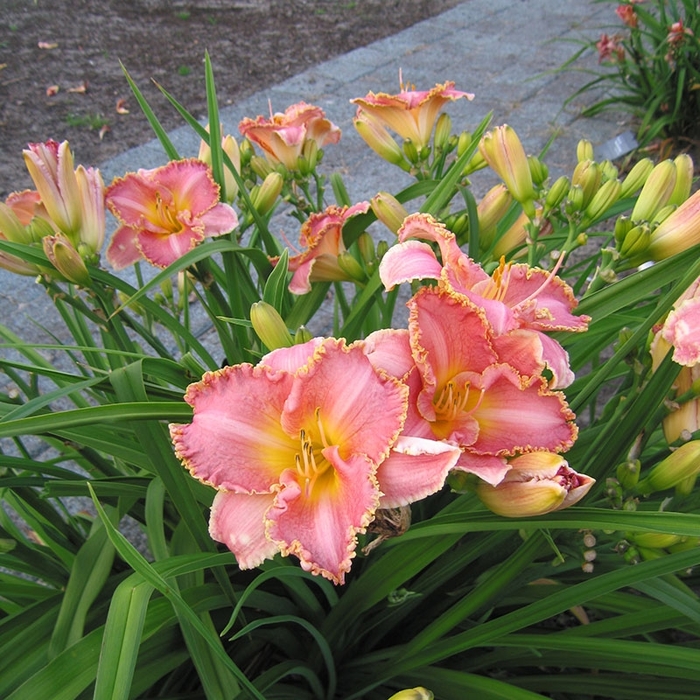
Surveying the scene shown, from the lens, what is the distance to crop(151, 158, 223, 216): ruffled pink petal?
2.98ft

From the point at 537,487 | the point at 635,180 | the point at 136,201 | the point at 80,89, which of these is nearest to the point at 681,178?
the point at 635,180

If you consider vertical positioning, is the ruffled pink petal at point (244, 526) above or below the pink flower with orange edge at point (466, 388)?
below

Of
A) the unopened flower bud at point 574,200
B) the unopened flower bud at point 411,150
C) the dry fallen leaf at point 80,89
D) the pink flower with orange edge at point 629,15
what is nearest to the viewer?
the unopened flower bud at point 574,200

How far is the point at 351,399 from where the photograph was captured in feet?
1.82

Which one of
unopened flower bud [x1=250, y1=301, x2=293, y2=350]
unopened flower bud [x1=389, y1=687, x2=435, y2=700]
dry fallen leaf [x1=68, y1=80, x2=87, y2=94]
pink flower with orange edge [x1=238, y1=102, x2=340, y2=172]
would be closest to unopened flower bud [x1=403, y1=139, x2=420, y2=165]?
pink flower with orange edge [x1=238, y1=102, x2=340, y2=172]

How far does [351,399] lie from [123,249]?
1.80ft

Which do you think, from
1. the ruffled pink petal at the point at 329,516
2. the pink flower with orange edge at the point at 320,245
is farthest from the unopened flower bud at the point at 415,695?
the pink flower with orange edge at the point at 320,245

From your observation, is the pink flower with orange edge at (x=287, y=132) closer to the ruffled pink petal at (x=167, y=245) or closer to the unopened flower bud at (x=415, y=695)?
the ruffled pink petal at (x=167, y=245)

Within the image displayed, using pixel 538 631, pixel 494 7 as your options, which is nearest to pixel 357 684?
pixel 538 631

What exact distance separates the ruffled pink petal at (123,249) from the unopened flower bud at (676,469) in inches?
29.4

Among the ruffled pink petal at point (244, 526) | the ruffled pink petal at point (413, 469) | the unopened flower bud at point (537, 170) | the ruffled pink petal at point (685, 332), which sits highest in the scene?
the unopened flower bud at point (537, 170)

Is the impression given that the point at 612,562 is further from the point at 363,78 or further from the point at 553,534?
the point at 363,78

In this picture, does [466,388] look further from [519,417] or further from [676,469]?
[676,469]

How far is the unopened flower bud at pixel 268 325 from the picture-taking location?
67cm
